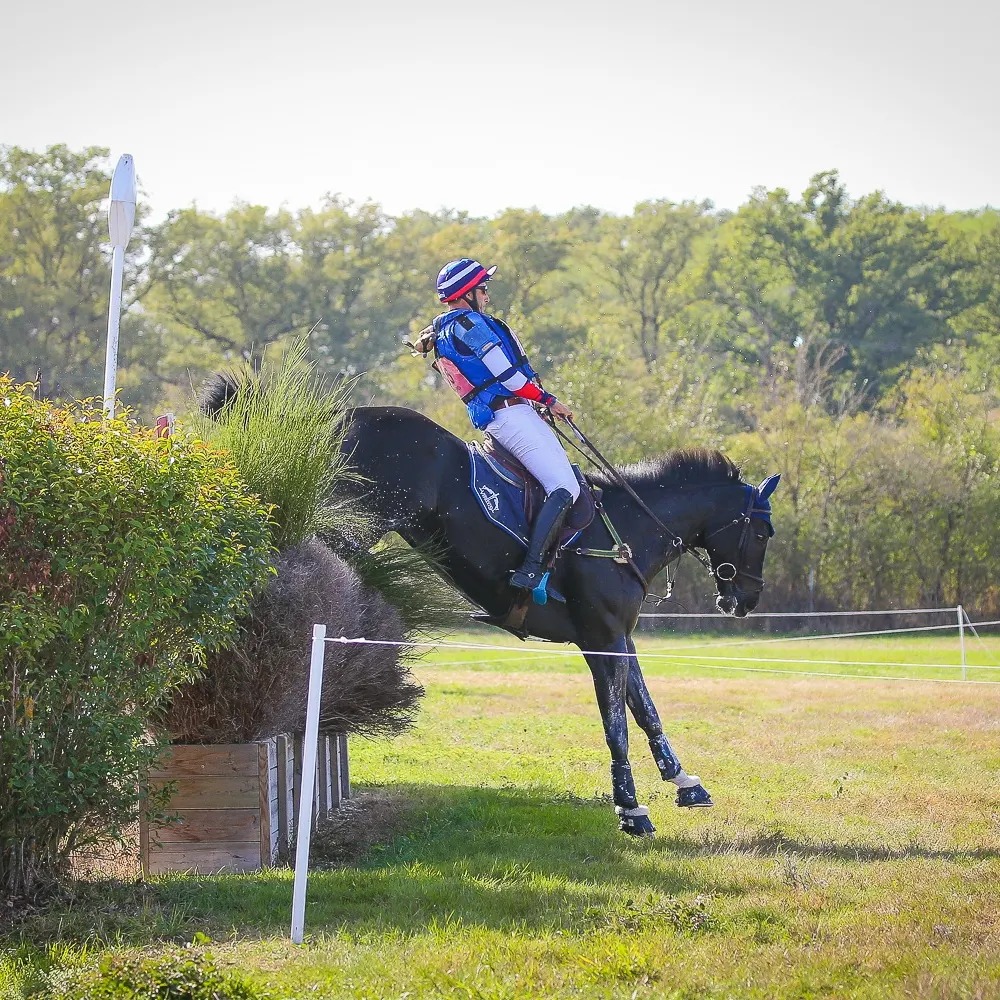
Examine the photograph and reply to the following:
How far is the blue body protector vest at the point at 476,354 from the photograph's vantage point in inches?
328

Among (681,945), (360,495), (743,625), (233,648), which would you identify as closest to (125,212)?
(360,495)

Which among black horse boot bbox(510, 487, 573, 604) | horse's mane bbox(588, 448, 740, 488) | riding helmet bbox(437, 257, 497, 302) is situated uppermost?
riding helmet bbox(437, 257, 497, 302)

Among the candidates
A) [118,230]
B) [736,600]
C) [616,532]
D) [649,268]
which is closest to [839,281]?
[649,268]

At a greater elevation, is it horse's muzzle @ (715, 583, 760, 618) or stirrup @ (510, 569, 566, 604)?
stirrup @ (510, 569, 566, 604)

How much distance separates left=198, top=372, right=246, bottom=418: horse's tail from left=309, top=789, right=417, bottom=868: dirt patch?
2.68 metres

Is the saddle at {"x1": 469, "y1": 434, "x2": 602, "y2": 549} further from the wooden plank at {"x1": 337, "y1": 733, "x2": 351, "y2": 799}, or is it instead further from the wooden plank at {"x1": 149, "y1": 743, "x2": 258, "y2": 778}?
the wooden plank at {"x1": 149, "y1": 743, "x2": 258, "y2": 778}

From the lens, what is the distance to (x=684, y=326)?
60.7 meters

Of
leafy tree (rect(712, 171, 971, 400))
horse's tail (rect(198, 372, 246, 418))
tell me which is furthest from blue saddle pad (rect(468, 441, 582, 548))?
leafy tree (rect(712, 171, 971, 400))

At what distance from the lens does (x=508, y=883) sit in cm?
632

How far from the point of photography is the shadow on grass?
5477 millimetres

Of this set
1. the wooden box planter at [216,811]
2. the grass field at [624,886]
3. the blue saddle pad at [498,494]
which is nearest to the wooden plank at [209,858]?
the wooden box planter at [216,811]

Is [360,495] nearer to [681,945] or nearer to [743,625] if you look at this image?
[681,945]

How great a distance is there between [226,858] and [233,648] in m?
1.13

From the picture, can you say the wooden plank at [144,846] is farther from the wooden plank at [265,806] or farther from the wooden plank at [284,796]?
the wooden plank at [284,796]
